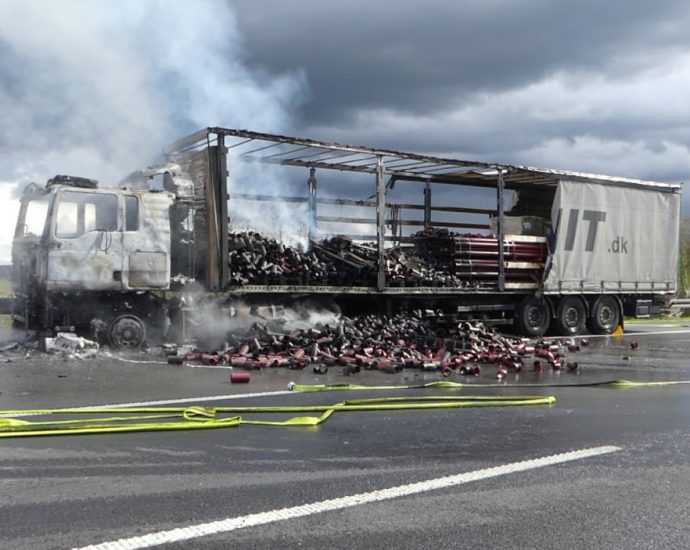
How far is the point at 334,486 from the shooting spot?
483 centimetres

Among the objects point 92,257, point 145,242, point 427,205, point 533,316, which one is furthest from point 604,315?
point 92,257

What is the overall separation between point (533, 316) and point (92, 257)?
1058 centimetres

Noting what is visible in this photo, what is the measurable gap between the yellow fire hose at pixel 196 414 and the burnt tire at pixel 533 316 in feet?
31.5

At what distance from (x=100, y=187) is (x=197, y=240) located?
1.91 m

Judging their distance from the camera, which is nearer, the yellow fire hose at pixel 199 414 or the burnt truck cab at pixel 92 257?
the yellow fire hose at pixel 199 414

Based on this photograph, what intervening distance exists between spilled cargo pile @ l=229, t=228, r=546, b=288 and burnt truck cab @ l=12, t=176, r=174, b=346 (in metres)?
1.54

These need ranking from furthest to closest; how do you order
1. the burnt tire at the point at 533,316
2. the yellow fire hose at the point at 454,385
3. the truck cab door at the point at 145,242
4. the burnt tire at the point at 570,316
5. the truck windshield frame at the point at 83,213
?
the burnt tire at the point at 570,316, the burnt tire at the point at 533,316, the truck cab door at the point at 145,242, the truck windshield frame at the point at 83,213, the yellow fire hose at the point at 454,385

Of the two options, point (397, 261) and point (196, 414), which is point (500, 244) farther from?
point (196, 414)

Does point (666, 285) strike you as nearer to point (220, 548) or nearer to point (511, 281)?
point (511, 281)

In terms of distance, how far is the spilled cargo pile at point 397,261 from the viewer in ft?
45.3

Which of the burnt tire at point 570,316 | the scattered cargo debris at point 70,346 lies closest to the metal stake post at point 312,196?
the scattered cargo debris at point 70,346

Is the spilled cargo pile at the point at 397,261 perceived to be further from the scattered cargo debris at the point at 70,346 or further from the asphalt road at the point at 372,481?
the asphalt road at the point at 372,481

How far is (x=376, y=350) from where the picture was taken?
41.4 feet

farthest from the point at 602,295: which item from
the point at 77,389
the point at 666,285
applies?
the point at 77,389
